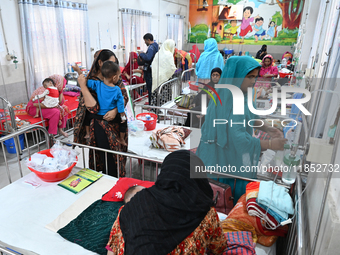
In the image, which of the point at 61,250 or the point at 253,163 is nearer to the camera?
the point at 61,250

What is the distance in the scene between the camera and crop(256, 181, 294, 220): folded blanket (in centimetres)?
165

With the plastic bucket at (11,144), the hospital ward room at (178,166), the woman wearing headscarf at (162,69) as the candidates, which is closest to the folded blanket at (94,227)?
the hospital ward room at (178,166)

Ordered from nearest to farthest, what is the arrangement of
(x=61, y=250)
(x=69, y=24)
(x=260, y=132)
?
1. (x=61, y=250)
2. (x=260, y=132)
3. (x=69, y=24)

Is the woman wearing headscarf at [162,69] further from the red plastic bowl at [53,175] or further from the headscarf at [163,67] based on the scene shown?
the red plastic bowl at [53,175]

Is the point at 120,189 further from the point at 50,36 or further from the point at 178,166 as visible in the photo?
the point at 50,36

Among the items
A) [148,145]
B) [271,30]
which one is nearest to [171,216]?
[148,145]

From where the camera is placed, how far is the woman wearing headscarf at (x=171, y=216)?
1.12m

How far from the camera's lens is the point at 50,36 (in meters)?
5.18

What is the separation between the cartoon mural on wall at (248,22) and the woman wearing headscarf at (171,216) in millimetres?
9096

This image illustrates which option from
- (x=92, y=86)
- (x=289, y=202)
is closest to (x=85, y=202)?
(x=92, y=86)

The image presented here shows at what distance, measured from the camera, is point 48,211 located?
185cm

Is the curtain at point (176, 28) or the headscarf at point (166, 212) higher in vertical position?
the curtain at point (176, 28)

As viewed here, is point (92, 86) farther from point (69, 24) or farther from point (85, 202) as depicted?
point (69, 24)

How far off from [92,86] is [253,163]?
1.71 metres
